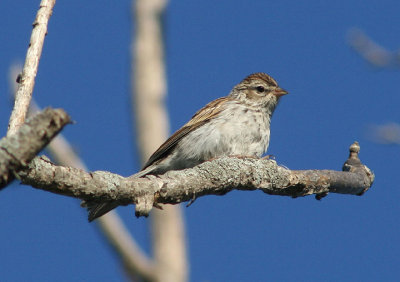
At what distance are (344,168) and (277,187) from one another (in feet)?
2.84

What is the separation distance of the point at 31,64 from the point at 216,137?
3.05m

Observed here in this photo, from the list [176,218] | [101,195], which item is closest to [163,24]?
[176,218]

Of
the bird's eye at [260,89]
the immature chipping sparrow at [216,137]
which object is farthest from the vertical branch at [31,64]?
the bird's eye at [260,89]

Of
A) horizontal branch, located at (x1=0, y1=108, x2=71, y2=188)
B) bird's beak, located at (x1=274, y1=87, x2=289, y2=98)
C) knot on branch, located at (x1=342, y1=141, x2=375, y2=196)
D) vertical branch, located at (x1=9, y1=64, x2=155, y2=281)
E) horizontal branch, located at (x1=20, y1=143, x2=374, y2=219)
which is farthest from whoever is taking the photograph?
vertical branch, located at (x1=9, y1=64, x2=155, y2=281)

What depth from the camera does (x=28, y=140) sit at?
2.58m

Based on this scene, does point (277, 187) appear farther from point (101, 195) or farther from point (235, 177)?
point (101, 195)

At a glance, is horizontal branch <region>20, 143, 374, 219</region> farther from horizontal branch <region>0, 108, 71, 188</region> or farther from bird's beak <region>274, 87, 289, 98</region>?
bird's beak <region>274, 87, 289, 98</region>

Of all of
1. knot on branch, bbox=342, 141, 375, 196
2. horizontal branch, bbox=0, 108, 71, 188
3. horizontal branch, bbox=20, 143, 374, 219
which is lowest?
horizontal branch, bbox=0, 108, 71, 188

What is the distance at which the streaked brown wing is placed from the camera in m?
6.52

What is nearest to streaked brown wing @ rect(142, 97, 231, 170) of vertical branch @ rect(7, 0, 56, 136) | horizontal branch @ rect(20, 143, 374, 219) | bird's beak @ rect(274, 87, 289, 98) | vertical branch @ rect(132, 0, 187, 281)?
bird's beak @ rect(274, 87, 289, 98)

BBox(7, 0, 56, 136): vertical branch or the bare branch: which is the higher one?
the bare branch

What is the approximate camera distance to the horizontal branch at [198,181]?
3.34 meters

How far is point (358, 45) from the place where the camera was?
211 inches

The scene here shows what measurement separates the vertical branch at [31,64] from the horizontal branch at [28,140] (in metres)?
0.86
